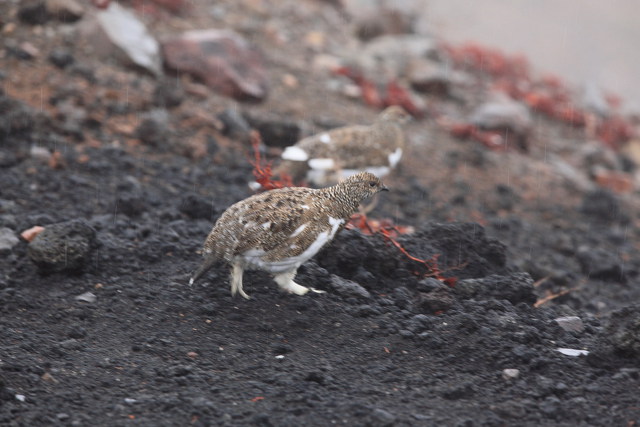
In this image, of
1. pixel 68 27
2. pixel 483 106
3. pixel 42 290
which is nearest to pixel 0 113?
pixel 68 27

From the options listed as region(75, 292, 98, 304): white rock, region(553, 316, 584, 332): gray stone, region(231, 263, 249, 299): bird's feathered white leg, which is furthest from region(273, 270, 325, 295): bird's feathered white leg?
region(553, 316, 584, 332): gray stone

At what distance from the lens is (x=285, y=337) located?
550cm

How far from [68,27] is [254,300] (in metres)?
6.96

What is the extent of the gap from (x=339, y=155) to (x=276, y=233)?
129 inches

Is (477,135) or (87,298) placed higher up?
(87,298)

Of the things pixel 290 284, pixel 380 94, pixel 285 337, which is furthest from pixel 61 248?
pixel 380 94

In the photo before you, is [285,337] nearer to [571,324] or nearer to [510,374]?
[510,374]

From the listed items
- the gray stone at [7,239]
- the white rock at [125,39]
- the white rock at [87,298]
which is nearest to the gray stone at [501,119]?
the white rock at [125,39]

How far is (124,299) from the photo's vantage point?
5.96 m

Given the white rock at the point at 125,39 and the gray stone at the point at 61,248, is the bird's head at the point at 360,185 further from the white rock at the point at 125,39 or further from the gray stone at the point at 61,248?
the white rock at the point at 125,39

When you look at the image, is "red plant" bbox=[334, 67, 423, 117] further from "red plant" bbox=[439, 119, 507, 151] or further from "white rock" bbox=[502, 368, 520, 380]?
"white rock" bbox=[502, 368, 520, 380]

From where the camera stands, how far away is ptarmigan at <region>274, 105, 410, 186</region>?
335 inches

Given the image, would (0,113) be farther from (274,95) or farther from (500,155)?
(500,155)

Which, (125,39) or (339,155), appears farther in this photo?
(125,39)
